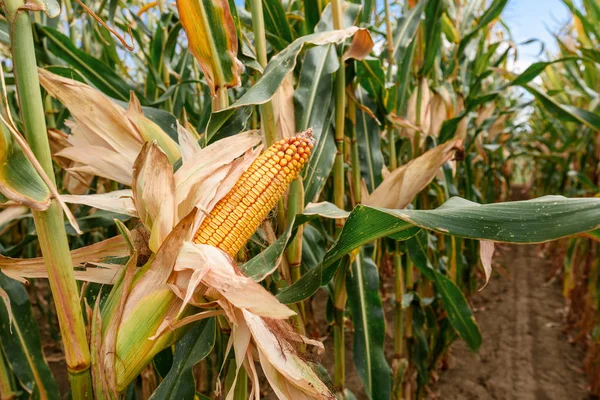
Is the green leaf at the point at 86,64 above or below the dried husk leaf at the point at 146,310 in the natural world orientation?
above

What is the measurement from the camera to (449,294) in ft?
4.87

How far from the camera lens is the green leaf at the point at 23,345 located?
125 centimetres

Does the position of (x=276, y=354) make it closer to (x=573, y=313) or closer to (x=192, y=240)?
(x=192, y=240)

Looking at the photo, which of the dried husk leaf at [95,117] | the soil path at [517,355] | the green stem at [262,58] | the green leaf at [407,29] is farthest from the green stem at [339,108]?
the soil path at [517,355]

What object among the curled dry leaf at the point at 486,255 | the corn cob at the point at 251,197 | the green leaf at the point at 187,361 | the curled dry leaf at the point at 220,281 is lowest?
the green leaf at the point at 187,361

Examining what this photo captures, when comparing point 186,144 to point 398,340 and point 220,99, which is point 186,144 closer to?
point 220,99

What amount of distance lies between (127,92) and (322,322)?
101 inches

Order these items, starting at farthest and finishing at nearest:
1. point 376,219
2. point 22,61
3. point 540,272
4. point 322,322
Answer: point 540,272, point 322,322, point 376,219, point 22,61

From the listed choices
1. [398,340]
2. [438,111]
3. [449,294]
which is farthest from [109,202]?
[438,111]

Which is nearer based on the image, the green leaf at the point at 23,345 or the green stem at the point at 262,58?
the green stem at the point at 262,58

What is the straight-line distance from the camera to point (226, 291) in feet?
2.14

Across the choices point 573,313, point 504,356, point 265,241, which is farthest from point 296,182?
point 573,313

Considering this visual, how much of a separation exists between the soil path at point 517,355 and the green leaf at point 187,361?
1919mm

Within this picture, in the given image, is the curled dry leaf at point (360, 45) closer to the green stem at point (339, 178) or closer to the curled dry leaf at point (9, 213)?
the green stem at point (339, 178)
